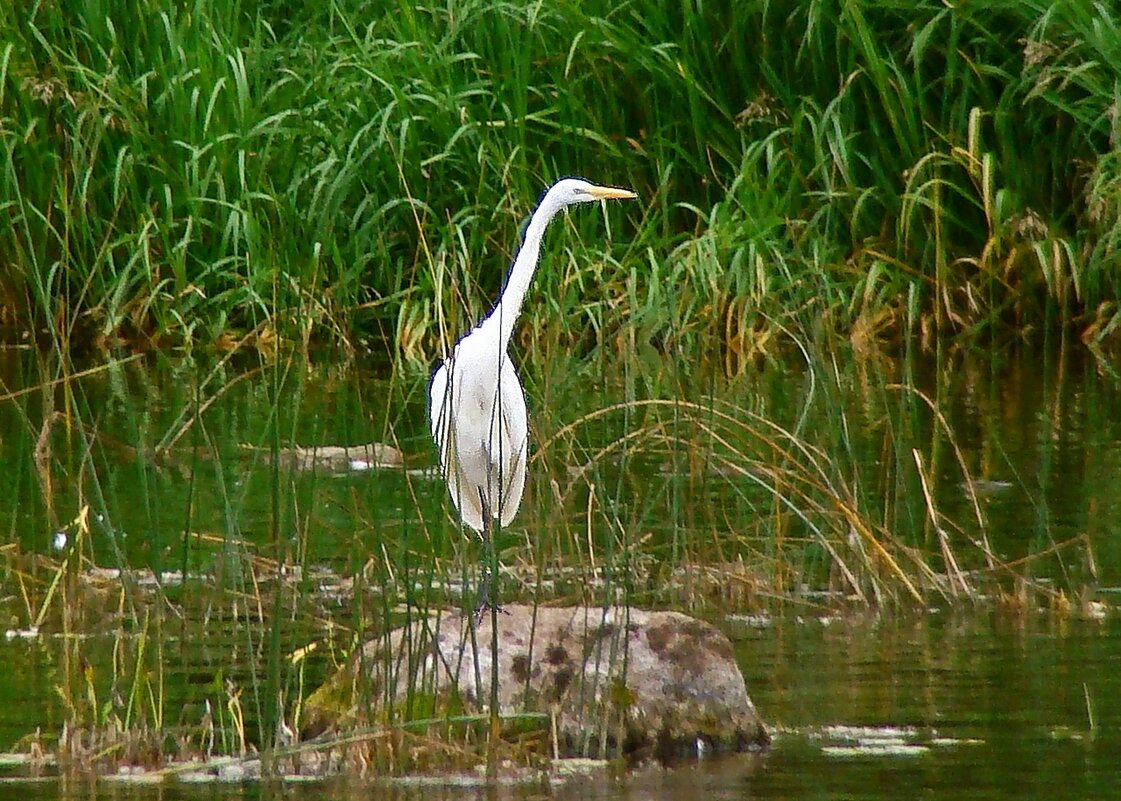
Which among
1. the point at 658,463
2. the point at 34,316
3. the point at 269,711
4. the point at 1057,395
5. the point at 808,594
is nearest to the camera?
the point at 269,711

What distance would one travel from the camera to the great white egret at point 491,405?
615cm

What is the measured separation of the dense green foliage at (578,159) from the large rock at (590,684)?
5730 mm

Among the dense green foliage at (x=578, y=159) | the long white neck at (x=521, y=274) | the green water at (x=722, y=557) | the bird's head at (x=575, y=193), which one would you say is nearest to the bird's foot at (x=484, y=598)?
the green water at (x=722, y=557)

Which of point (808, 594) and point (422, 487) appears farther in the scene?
point (422, 487)

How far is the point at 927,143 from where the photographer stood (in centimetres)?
1080

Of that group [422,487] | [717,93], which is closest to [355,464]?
[422,487]

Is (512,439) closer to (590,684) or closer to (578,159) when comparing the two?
(590,684)

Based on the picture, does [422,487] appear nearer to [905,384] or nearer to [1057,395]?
[905,384]

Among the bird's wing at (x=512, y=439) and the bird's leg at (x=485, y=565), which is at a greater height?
the bird's wing at (x=512, y=439)

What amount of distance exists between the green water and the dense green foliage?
123 centimetres

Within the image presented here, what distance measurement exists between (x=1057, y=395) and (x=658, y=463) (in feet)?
7.58

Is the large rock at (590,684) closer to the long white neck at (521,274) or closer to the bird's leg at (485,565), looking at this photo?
the bird's leg at (485,565)

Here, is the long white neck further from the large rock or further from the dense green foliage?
the dense green foliage

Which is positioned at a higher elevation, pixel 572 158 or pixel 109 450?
pixel 572 158
